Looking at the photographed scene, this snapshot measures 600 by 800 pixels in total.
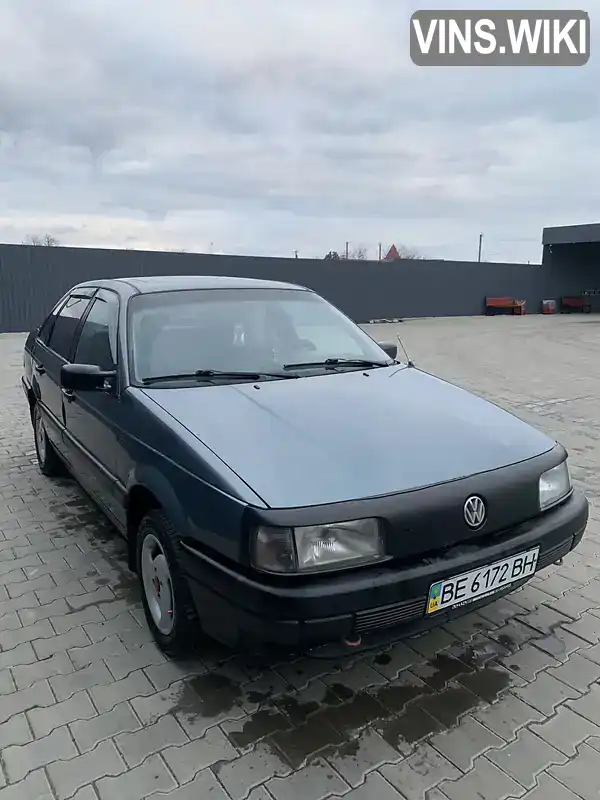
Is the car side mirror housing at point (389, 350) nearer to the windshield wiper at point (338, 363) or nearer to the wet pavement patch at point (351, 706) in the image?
the windshield wiper at point (338, 363)

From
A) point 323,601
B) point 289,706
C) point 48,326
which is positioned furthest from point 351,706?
point 48,326

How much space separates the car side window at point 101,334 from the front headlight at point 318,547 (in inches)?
59.4

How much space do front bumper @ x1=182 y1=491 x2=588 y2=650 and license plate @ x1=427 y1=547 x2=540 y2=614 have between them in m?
0.03

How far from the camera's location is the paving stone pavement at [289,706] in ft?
6.25

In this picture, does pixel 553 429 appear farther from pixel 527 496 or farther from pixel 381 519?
pixel 381 519

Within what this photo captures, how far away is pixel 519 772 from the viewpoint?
1.94m

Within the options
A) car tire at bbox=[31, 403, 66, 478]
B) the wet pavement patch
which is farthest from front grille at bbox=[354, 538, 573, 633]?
car tire at bbox=[31, 403, 66, 478]

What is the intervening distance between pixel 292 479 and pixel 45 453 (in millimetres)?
3460

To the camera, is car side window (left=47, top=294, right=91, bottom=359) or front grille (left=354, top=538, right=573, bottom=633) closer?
front grille (left=354, top=538, right=573, bottom=633)

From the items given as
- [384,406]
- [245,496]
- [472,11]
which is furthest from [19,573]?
[472,11]

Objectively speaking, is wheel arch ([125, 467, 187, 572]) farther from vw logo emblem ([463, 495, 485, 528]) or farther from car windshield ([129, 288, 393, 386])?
vw logo emblem ([463, 495, 485, 528])

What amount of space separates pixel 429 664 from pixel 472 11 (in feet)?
24.1

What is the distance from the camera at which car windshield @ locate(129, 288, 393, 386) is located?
2.98 meters

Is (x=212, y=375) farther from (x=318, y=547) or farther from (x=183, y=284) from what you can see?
(x=318, y=547)
